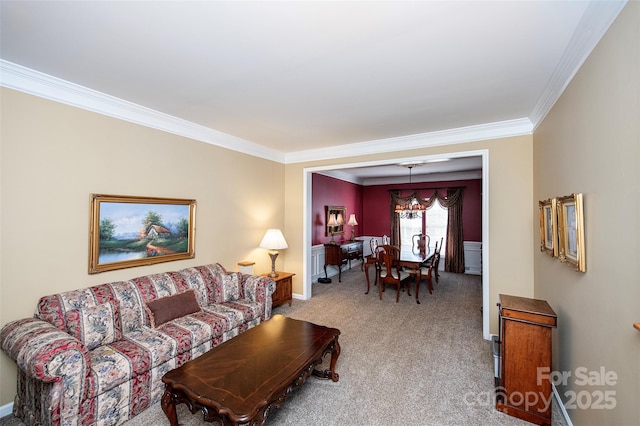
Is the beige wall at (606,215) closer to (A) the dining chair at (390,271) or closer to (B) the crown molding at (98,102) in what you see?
(A) the dining chair at (390,271)

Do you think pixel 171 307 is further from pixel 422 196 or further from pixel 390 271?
pixel 422 196

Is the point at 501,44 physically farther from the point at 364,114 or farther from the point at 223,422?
the point at 223,422

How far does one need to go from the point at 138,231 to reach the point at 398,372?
3041 millimetres

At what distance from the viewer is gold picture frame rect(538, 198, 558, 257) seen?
7.09ft

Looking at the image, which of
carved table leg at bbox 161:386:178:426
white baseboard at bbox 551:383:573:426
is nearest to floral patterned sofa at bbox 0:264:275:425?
carved table leg at bbox 161:386:178:426

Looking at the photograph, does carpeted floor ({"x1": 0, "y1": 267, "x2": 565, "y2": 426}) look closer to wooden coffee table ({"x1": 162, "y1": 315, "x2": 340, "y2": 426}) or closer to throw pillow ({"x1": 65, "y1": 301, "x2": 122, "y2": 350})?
wooden coffee table ({"x1": 162, "y1": 315, "x2": 340, "y2": 426})

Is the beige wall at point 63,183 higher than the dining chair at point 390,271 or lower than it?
higher

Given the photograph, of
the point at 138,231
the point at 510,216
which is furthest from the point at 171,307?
the point at 510,216

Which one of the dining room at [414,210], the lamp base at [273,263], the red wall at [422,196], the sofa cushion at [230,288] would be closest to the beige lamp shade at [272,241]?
Result: the lamp base at [273,263]

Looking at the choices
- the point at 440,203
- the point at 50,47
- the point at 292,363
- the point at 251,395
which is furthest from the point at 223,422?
the point at 440,203

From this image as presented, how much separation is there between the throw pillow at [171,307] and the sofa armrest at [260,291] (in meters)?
0.65

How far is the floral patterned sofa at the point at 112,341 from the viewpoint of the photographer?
1.69 m

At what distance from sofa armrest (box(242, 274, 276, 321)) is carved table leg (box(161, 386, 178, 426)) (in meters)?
1.55

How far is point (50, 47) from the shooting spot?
6.10 feet
